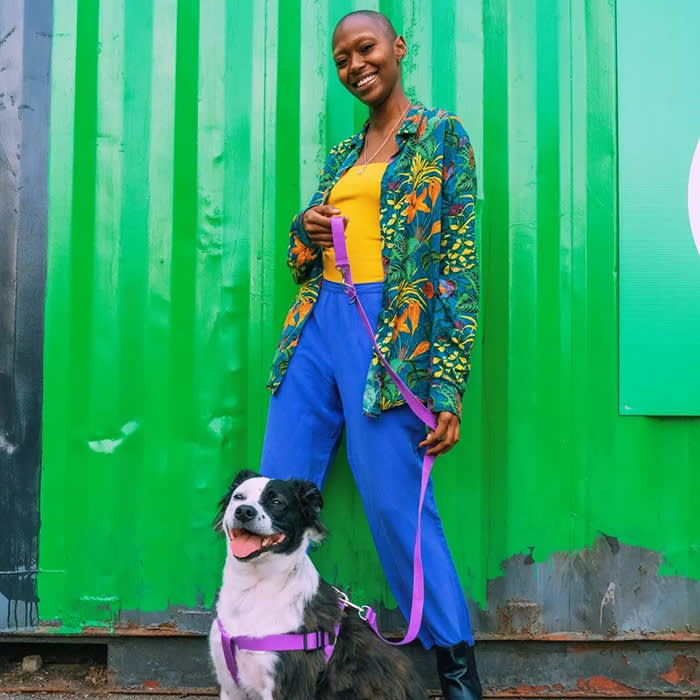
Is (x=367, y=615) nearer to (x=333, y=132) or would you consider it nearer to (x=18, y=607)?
(x=18, y=607)

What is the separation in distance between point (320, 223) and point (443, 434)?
0.83 metres

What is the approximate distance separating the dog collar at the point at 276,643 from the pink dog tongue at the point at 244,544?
257 millimetres

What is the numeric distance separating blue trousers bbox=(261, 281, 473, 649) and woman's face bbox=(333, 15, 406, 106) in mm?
694

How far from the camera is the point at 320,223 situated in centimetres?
248

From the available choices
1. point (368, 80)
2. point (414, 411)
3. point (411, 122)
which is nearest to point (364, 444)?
point (414, 411)

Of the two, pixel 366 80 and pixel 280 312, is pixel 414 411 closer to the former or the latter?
pixel 280 312

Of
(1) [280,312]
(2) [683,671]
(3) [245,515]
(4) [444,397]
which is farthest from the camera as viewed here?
(1) [280,312]

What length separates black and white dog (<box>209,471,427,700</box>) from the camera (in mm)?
2207

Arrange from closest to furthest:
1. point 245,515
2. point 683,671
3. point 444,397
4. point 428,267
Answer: point 245,515
point 444,397
point 428,267
point 683,671

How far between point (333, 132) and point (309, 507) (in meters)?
1.59

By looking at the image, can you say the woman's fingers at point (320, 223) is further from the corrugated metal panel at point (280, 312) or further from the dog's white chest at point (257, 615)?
the dog's white chest at point (257, 615)

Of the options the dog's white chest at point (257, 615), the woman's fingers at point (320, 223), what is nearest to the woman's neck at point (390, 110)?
the woman's fingers at point (320, 223)

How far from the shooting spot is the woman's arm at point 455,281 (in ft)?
7.75

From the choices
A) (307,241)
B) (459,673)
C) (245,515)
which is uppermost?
(307,241)
